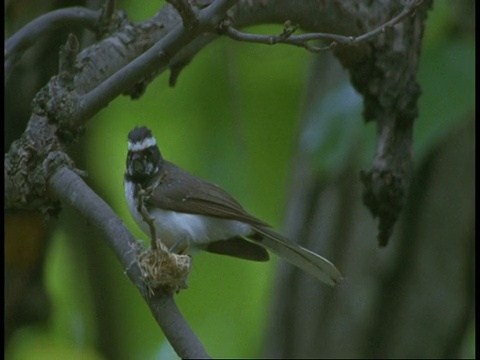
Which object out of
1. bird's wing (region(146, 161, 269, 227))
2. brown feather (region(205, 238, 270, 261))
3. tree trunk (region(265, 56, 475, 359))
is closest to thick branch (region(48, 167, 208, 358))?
bird's wing (region(146, 161, 269, 227))

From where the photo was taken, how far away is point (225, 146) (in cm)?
373

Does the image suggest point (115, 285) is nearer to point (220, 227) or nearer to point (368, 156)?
point (220, 227)

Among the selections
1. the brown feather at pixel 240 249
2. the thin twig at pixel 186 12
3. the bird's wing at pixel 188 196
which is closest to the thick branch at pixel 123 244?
the thin twig at pixel 186 12

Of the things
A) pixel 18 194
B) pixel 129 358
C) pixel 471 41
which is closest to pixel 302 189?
pixel 471 41

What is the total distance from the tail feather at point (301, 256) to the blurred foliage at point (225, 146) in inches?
17.1

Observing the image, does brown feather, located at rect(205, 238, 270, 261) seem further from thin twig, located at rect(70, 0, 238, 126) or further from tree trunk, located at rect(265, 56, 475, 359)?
tree trunk, located at rect(265, 56, 475, 359)

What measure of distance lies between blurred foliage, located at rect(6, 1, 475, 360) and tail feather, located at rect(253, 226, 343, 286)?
435mm

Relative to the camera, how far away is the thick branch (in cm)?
170

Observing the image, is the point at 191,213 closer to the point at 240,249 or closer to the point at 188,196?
the point at 188,196

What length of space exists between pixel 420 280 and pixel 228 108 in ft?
3.44

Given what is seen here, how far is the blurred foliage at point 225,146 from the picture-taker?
3088mm

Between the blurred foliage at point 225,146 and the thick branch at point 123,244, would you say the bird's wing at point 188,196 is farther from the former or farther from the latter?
the thick branch at point 123,244

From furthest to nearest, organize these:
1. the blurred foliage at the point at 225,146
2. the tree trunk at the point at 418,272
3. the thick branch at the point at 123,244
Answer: the tree trunk at the point at 418,272 → the blurred foliage at the point at 225,146 → the thick branch at the point at 123,244

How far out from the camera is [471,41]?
3.36 metres
